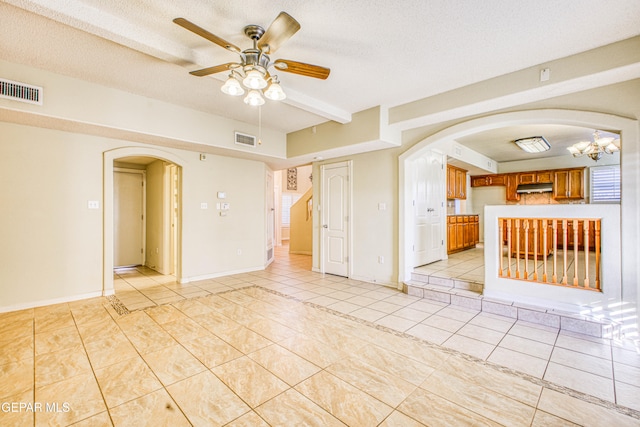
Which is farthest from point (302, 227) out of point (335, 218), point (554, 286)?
point (554, 286)

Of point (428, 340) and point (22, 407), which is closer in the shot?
point (22, 407)

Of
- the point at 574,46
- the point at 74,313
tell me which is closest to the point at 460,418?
the point at 574,46

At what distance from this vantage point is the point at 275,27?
2.06 metres

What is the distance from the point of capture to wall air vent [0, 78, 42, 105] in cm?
308

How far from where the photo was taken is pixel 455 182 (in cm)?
717

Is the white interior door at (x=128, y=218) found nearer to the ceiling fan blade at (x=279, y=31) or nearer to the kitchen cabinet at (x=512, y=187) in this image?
the ceiling fan blade at (x=279, y=31)

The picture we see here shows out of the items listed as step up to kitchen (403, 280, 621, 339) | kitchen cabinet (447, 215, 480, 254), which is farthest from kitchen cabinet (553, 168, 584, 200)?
step up to kitchen (403, 280, 621, 339)

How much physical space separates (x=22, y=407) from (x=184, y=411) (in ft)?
3.53

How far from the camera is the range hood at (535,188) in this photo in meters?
7.79

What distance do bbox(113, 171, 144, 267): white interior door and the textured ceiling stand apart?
355 cm

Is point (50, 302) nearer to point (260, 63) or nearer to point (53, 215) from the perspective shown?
point (53, 215)

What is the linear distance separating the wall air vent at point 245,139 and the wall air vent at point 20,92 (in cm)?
252

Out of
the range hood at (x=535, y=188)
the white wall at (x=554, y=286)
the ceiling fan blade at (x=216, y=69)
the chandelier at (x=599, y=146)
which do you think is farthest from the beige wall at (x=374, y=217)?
the range hood at (x=535, y=188)

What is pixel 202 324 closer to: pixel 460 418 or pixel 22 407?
pixel 22 407
